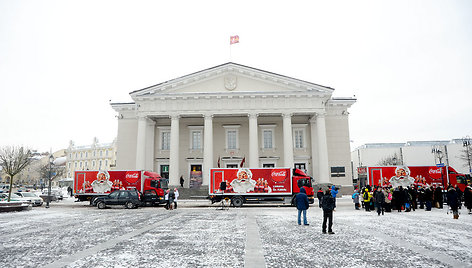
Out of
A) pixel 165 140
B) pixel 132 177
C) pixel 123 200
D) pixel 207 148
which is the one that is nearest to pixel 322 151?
pixel 207 148

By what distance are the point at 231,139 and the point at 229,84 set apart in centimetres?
674

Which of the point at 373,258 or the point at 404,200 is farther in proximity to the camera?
the point at 404,200

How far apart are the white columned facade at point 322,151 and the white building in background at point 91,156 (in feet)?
244

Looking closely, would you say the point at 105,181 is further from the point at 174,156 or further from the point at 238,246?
the point at 238,246

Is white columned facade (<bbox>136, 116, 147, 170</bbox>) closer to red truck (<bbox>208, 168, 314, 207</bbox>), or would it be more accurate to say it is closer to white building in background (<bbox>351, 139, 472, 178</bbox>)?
red truck (<bbox>208, 168, 314, 207</bbox>)

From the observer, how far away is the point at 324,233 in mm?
10117

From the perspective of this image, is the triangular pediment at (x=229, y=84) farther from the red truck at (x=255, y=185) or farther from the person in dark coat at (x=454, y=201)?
the person in dark coat at (x=454, y=201)

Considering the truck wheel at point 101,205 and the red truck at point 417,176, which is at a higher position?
the red truck at point 417,176

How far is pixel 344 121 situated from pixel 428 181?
14.2 meters

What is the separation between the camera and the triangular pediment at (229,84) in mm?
33969

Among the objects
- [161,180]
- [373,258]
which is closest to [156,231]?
[373,258]

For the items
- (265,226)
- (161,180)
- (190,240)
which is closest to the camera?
(190,240)

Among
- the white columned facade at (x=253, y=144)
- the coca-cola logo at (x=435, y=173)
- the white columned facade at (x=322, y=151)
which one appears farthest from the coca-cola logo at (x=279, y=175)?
the coca-cola logo at (x=435, y=173)

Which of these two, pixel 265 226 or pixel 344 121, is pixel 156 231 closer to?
pixel 265 226
